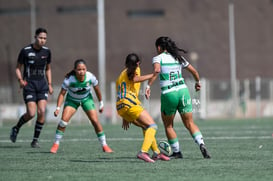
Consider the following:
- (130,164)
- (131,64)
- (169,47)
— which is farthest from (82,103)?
(130,164)

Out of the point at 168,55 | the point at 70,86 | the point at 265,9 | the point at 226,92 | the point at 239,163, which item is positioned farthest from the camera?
the point at 265,9

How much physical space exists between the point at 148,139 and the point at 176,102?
32.3 inches

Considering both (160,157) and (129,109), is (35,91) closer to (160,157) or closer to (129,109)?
(129,109)

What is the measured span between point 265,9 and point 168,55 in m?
50.0

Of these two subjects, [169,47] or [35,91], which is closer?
[169,47]

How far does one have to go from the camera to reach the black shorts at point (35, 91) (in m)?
15.8

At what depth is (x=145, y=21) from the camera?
208 ft

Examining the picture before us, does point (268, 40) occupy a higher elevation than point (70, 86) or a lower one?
higher

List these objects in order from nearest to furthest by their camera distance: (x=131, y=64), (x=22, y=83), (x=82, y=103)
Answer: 1. (x=131, y=64)
2. (x=82, y=103)
3. (x=22, y=83)

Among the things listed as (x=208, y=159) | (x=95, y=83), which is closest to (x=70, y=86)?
(x=95, y=83)

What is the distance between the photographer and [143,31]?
6350 cm

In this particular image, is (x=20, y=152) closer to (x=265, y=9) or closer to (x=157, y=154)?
(x=157, y=154)

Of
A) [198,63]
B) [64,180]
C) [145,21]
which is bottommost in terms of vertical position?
[64,180]

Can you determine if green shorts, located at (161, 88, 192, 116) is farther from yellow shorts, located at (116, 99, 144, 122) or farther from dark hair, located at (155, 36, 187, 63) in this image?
dark hair, located at (155, 36, 187, 63)
